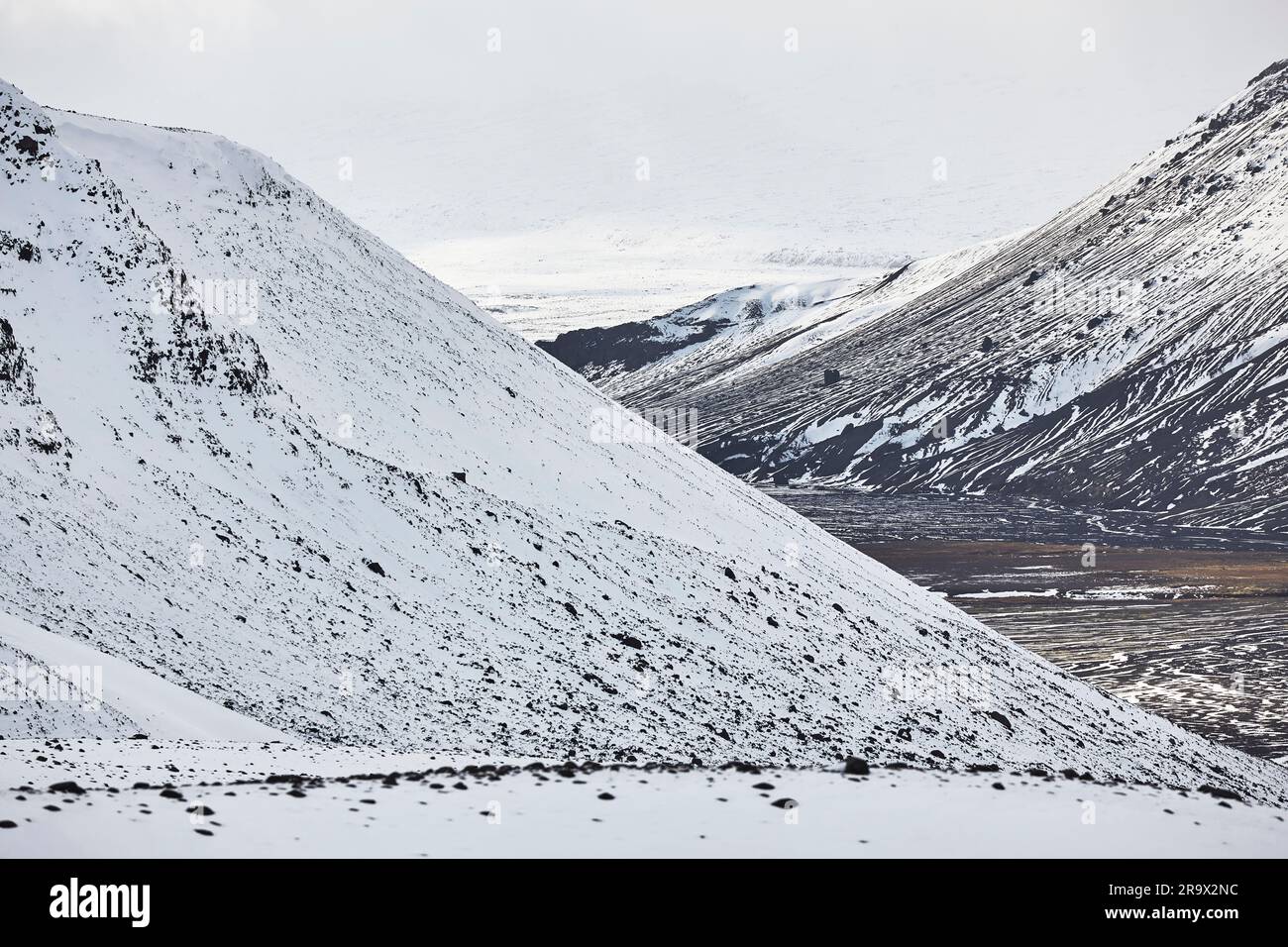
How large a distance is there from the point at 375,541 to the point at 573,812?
27228 millimetres

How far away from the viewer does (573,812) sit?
69.1 ft

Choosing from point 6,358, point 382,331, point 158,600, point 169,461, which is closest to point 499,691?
point 158,600

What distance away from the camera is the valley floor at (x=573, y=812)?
18547 mm

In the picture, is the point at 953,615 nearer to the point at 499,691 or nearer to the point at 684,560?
the point at 684,560

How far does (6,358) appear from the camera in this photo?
134 ft

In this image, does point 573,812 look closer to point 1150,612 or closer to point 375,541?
point 375,541

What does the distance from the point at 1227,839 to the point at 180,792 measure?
16.7 metres

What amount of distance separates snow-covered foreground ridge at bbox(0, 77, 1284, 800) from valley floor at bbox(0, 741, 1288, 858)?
6.33m

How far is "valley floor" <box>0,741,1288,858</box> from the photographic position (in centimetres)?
1855
